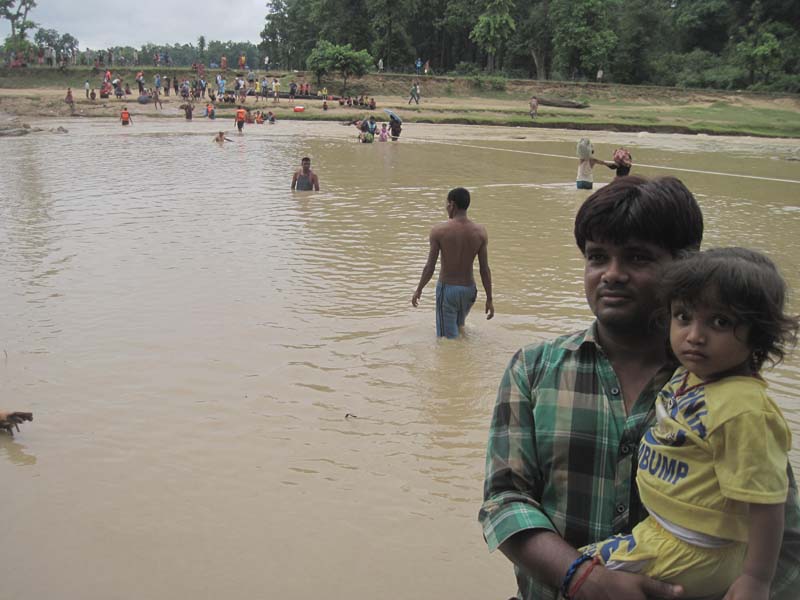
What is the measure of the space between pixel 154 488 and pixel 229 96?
4283 cm

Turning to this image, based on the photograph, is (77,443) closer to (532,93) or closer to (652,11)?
(532,93)

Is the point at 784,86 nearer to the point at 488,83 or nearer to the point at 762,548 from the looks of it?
the point at 488,83

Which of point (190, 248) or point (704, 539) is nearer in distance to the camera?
point (704, 539)

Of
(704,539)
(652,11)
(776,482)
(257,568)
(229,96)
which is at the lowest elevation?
(257,568)

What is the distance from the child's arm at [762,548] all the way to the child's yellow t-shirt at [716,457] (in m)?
0.03

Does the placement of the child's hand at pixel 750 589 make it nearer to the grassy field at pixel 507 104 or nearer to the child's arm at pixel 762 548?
the child's arm at pixel 762 548

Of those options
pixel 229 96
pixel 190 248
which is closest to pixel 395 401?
pixel 190 248

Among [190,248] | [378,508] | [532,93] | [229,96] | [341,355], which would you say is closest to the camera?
[378,508]

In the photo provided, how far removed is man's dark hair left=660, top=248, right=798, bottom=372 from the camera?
165 cm

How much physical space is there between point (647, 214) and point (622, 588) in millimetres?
896

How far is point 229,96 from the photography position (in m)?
44.2

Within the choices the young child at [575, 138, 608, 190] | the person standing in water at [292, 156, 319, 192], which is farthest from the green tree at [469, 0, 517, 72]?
the person standing in water at [292, 156, 319, 192]

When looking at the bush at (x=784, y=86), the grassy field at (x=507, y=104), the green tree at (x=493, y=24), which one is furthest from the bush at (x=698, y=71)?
the green tree at (x=493, y=24)

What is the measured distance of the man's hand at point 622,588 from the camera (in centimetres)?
164
